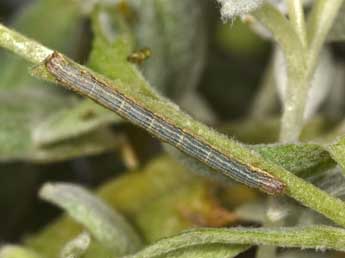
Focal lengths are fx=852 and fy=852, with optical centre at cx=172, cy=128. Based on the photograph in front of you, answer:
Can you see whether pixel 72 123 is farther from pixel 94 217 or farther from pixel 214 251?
pixel 214 251

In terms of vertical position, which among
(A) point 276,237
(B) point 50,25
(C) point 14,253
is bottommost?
(C) point 14,253

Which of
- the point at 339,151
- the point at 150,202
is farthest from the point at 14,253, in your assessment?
the point at 339,151

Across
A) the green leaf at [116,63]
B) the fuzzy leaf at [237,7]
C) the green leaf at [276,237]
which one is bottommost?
the green leaf at [276,237]

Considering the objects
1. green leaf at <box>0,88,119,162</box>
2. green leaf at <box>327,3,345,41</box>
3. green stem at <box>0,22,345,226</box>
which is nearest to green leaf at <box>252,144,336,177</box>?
green stem at <box>0,22,345,226</box>

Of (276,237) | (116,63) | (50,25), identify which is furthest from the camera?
(50,25)

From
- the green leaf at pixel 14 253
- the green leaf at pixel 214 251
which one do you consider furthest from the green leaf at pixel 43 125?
the green leaf at pixel 214 251

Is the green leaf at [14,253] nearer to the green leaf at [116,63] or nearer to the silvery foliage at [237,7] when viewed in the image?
the green leaf at [116,63]
